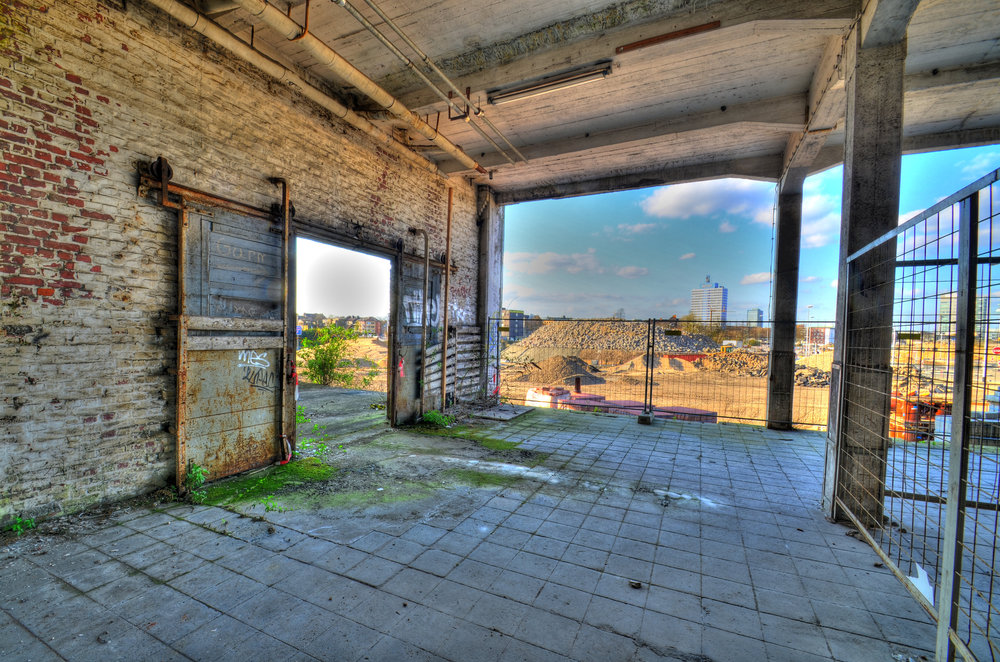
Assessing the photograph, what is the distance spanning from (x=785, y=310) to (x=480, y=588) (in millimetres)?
7470

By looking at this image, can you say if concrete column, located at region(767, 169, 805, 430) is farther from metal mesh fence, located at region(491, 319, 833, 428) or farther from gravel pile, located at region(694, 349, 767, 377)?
gravel pile, located at region(694, 349, 767, 377)

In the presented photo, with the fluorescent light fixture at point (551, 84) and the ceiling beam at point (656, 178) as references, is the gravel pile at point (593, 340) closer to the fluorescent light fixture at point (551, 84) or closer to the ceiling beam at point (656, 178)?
the ceiling beam at point (656, 178)

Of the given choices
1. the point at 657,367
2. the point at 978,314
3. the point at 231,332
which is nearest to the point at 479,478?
the point at 231,332

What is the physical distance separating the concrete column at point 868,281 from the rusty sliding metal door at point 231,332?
5.86m

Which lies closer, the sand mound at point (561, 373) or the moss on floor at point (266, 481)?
the moss on floor at point (266, 481)

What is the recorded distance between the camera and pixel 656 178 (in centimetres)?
811

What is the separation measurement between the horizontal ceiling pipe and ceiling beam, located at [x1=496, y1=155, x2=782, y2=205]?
131 inches

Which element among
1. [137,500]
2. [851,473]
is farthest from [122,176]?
[851,473]

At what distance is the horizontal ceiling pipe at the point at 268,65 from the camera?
11.5 feet

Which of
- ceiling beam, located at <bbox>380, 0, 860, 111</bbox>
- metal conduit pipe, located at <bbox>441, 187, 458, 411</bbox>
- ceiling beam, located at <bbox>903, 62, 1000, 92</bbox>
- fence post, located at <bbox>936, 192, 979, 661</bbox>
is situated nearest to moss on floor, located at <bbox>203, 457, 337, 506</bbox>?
metal conduit pipe, located at <bbox>441, 187, 458, 411</bbox>

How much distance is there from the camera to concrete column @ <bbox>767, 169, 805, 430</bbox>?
731 cm

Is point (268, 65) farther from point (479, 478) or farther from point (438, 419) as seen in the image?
point (438, 419)

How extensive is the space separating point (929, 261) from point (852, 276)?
0.73m

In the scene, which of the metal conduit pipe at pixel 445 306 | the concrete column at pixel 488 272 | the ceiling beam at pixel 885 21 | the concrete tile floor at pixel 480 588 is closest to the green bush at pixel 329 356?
the concrete column at pixel 488 272
